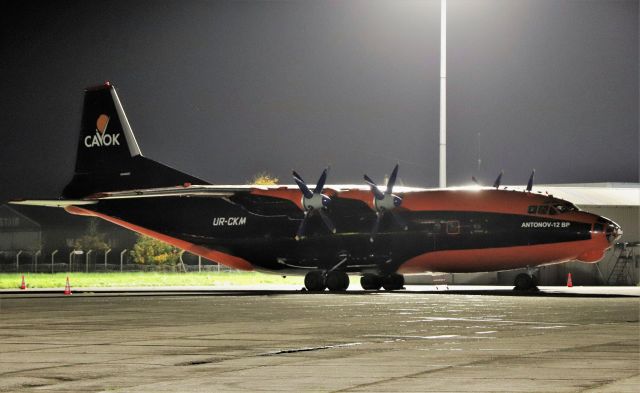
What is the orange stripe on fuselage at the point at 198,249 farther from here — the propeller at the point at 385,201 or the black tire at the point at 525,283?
the black tire at the point at 525,283

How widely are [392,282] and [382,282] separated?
461 millimetres

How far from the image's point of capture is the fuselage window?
138 ft

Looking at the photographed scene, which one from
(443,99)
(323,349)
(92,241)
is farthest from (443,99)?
(92,241)

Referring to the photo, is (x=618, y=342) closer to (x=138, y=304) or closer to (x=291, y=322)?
(x=291, y=322)

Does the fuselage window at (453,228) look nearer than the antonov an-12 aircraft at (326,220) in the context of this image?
No

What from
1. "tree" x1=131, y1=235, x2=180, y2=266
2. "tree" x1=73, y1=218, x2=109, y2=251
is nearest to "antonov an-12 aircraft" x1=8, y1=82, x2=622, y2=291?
"tree" x1=131, y1=235, x2=180, y2=266

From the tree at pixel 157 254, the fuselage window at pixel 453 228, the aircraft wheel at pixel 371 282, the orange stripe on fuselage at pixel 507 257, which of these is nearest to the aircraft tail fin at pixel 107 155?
the aircraft wheel at pixel 371 282

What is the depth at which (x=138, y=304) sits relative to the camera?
3341 cm

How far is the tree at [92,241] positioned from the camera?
149 metres

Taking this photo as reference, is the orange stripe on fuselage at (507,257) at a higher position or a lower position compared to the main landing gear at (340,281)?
higher

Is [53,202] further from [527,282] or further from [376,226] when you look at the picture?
[527,282]

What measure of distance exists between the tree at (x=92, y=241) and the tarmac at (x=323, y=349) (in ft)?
396

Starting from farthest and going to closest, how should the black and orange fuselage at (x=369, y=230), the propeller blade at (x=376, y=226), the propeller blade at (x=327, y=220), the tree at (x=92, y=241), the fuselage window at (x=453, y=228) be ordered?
the tree at (x=92, y=241), the propeller blade at (x=327, y=220), the propeller blade at (x=376, y=226), the fuselage window at (x=453, y=228), the black and orange fuselage at (x=369, y=230)

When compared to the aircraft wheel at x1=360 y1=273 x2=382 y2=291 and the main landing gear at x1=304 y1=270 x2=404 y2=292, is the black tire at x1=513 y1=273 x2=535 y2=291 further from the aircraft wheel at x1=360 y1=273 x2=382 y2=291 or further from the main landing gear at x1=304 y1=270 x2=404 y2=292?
the aircraft wheel at x1=360 y1=273 x2=382 y2=291
